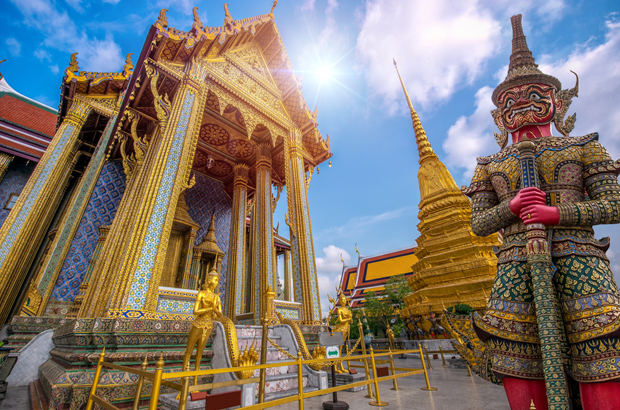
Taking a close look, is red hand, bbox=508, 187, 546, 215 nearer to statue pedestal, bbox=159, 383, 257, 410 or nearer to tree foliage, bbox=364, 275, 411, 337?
statue pedestal, bbox=159, 383, 257, 410

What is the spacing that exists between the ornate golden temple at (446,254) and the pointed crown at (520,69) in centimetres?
614

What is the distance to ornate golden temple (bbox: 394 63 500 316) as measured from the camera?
304 inches

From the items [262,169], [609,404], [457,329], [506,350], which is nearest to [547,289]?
[506,350]

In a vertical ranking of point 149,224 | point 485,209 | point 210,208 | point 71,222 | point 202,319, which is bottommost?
point 202,319

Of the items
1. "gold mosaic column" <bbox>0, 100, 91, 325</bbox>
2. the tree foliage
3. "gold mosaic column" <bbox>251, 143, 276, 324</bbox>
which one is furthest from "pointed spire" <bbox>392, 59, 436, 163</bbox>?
"gold mosaic column" <bbox>0, 100, 91, 325</bbox>

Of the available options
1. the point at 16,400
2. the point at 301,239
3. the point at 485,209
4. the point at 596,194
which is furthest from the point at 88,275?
the point at 596,194

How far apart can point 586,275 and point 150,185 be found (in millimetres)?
4844

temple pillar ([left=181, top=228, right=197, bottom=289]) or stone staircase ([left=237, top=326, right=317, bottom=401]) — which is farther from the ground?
temple pillar ([left=181, top=228, right=197, bottom=289])

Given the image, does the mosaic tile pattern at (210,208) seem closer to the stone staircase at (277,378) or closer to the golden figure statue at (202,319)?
the stone staircase at (277,378)

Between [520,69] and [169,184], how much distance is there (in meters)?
4.54

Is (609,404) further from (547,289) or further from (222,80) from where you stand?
(222,80)

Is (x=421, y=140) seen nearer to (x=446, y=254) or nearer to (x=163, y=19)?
(x=446, y=254)

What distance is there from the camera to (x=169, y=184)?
449 cm

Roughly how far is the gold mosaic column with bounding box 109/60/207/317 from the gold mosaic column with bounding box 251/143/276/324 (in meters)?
3.06
